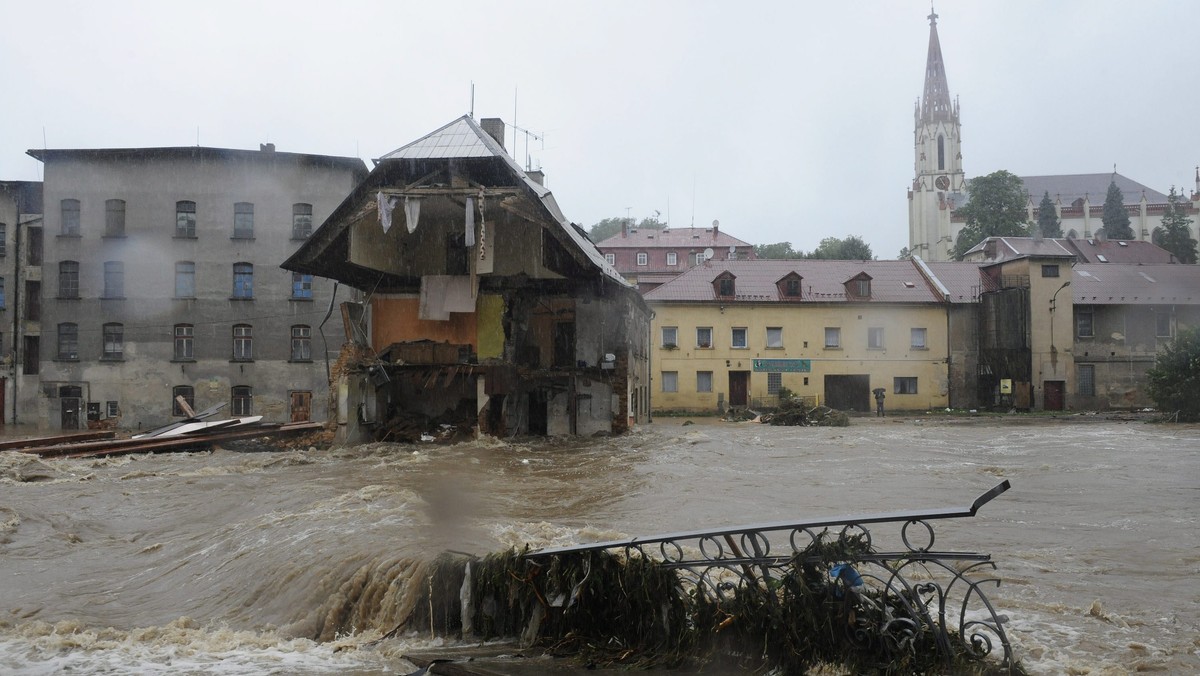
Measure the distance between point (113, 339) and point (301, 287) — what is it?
26.8ft

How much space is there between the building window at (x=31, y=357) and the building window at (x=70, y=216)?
17.8 feet

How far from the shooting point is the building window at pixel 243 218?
116ft

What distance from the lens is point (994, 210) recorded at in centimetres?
7656

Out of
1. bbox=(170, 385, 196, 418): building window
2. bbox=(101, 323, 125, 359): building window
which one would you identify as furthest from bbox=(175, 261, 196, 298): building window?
bbox=(170, 385, 196, 418): building window

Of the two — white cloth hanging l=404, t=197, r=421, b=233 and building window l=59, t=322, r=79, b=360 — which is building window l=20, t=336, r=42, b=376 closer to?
building window l=59, t=322, r=79, b=360

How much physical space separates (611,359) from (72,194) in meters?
26.3

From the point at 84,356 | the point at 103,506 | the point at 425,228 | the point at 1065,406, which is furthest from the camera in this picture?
the point at 1065,406

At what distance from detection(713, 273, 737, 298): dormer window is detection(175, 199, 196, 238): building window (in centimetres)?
2566

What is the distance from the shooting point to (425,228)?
24.2m

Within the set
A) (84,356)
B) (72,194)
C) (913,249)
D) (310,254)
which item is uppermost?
(913,249)

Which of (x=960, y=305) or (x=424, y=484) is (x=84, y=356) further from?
(x=960, y=305)

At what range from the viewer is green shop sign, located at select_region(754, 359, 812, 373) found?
43.8 m

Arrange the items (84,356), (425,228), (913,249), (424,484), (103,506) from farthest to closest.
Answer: (913,249), (84,356), (425,228), (424,484), (103,506)

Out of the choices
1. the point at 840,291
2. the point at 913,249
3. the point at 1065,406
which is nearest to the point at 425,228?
the point at 840,291
